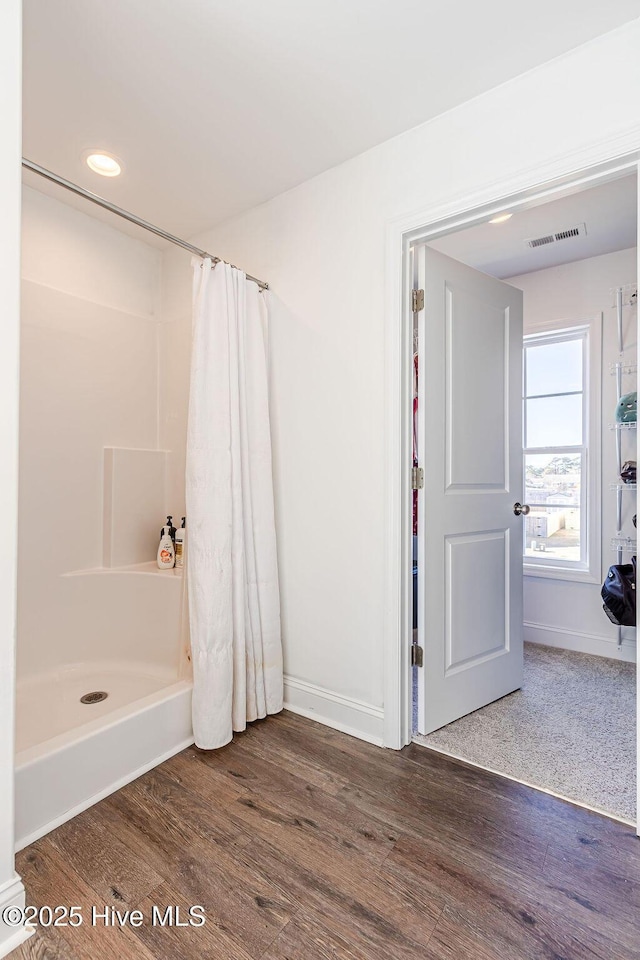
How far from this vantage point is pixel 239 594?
1962 mm

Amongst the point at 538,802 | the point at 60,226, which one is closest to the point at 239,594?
the point at 538,802

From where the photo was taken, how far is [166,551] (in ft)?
8.76

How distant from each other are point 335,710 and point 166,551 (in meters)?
1.24

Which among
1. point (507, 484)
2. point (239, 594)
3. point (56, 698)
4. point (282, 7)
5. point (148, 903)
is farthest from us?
point (507, 484)

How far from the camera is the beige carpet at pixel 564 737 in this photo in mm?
1702

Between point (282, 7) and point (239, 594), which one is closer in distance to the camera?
point (282, 7)

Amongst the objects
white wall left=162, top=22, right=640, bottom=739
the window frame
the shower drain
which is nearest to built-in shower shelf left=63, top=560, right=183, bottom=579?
the shower drain

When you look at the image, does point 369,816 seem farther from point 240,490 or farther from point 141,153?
point 141,153

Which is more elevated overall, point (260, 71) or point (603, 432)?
point (260, 71)

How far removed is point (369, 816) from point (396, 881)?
0.81 feet

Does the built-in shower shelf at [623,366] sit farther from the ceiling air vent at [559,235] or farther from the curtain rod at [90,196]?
the curtain rod at [90,196]

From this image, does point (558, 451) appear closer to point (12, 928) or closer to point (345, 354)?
point (345, 354)

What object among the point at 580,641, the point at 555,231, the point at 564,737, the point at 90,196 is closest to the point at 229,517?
the point at 90,196

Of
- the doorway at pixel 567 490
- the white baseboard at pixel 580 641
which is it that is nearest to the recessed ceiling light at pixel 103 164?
the doorway at pixel 567 490
